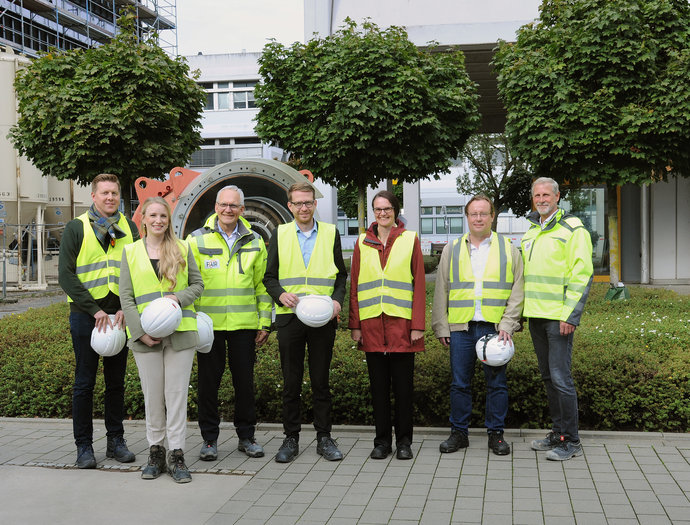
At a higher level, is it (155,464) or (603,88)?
(603,88)

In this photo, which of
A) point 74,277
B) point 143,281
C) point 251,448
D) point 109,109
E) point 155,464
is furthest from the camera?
point 109,109

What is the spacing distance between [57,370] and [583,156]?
963 centimetres

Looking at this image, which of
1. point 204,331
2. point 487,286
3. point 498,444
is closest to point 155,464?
point 204,331

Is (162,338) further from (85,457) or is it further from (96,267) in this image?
(85,457)

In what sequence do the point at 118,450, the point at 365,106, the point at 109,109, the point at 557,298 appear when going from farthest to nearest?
1. the point at 109,109
2. the point at 365,106
3. the point at 118,450
4. the point at 557,298

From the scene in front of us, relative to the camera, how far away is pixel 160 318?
15.3 feet

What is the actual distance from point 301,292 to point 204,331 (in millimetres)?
795

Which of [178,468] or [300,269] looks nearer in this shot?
[178,468]

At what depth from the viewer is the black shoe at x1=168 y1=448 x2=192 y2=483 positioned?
4.86 metres

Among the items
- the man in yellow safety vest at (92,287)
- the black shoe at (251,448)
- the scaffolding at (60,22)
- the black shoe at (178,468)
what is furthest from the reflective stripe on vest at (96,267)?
the scaffolding at (60,22)

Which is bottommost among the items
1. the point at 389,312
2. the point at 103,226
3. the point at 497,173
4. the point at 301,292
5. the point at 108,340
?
the point at 108,340

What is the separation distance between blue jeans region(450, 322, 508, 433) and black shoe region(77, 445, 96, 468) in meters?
2.76

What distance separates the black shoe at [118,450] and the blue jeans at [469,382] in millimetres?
2518

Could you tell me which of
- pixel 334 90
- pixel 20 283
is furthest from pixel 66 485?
pixel 20 283
